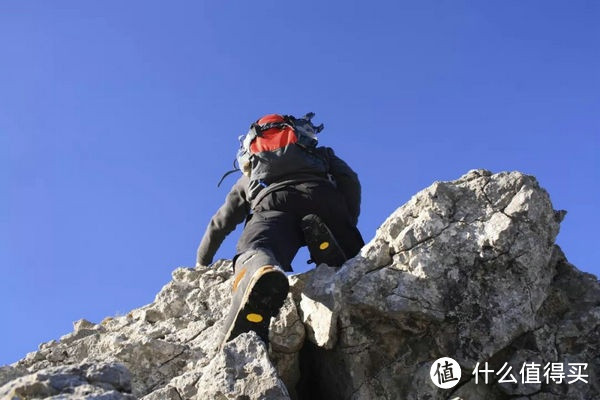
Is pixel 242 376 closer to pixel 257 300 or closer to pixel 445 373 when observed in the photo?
pixel 257 300

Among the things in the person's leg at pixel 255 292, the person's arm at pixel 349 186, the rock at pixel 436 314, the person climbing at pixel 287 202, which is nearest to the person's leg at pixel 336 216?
the person climbing at pixel 287 202

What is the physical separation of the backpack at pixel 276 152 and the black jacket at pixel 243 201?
0.45ft

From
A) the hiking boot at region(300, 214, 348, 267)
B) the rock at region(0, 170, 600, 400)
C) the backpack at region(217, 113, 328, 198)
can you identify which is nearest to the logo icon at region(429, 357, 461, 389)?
the rock at region(0, 170, 600, 400)

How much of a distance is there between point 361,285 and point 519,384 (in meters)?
2.04

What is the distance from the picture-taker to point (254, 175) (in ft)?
31.6

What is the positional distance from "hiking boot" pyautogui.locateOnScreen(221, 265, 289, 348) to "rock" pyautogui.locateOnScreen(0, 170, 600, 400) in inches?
24.9

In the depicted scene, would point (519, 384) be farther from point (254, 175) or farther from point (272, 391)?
point (254, 175)

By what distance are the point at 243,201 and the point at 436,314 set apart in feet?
13.0

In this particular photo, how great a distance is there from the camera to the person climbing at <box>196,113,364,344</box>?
868 centimetres

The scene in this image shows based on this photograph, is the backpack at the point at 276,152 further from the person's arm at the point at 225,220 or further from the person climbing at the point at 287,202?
the person's arm at the point at 225,220

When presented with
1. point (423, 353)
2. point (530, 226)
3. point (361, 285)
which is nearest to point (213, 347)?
point (361, 285)

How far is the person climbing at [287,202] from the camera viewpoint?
868cm

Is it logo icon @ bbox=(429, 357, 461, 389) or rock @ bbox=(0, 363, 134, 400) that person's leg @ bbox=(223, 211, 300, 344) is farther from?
rock @ bbox=(0, 363, 134, 400)

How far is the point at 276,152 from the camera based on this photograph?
31.3 ft
